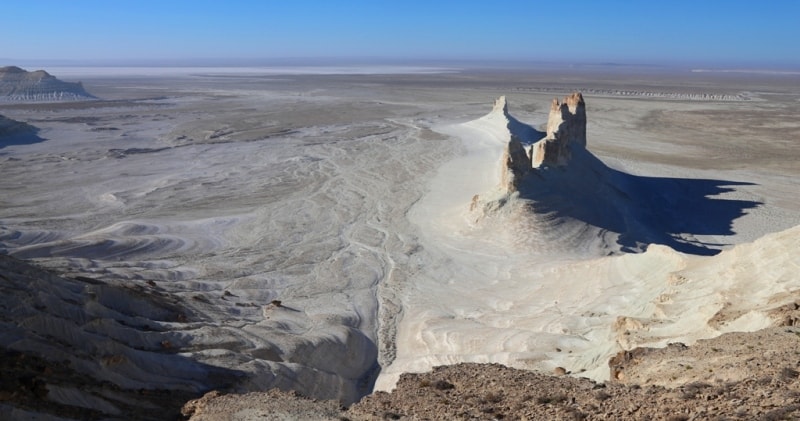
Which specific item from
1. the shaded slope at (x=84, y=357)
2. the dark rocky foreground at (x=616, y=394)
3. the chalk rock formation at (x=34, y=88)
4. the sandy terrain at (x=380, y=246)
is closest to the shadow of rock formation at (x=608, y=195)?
the sandy terrain at (x=380, y=246)

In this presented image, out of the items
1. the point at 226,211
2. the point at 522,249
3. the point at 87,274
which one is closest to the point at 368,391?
the point at 87,274

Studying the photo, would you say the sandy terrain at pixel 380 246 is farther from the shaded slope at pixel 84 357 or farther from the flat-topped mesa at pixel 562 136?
the flat-topped mesa at pixel 562 136

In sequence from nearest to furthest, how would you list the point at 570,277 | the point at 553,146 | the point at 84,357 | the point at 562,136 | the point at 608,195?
1. the point at 84,357
2. the point at 570,277
3. the point at 553,146
4. the point at 562,136
5. the point at 608,195

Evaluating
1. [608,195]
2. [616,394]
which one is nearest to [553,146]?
[608,195]

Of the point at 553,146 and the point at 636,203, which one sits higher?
the point at 553,146

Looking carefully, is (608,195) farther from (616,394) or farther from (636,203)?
(616,394)

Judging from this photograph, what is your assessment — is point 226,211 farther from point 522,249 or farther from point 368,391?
point 368,391
